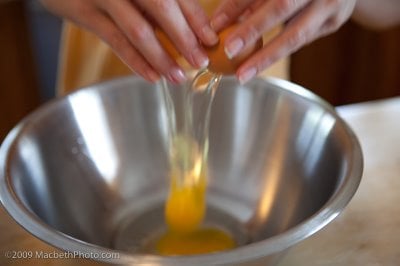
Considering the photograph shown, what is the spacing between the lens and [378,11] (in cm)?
100

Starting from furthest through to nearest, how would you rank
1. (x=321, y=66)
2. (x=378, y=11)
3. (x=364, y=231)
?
(x=321, y=66)
(x=378, y=11)
(x=364, y=231)

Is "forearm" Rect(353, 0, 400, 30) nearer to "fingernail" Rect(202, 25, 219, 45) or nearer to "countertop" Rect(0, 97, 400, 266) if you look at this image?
"countertop" Rect(0, 97, 400, 266)

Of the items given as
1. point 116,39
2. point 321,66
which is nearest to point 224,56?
point 116,39

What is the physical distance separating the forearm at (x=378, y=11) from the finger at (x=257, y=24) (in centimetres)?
42

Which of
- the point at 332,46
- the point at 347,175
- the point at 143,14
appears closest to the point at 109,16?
the point at 143,14

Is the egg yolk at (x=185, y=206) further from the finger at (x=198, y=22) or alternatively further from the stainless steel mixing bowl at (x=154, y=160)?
the finger at (x=198, y=22)

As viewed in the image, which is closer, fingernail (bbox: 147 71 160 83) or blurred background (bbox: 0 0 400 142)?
fingernail (bbox: 147 71 160 83)

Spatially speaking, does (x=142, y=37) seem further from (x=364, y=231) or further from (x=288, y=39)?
(x=364, y=231)

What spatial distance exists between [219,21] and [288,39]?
0.07 metres

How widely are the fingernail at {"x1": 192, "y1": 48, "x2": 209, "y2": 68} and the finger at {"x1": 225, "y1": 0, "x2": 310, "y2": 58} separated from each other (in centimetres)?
2

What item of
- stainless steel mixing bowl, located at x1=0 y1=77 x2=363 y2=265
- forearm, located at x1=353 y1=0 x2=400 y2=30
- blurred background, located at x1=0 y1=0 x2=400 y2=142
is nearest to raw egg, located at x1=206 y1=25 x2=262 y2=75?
stainless steel mixing bowl, located at x1=0 y1=77 x2=363 y2=265

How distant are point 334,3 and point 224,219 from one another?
0.27 meters

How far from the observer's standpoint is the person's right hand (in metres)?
0.60

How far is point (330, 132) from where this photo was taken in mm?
708
